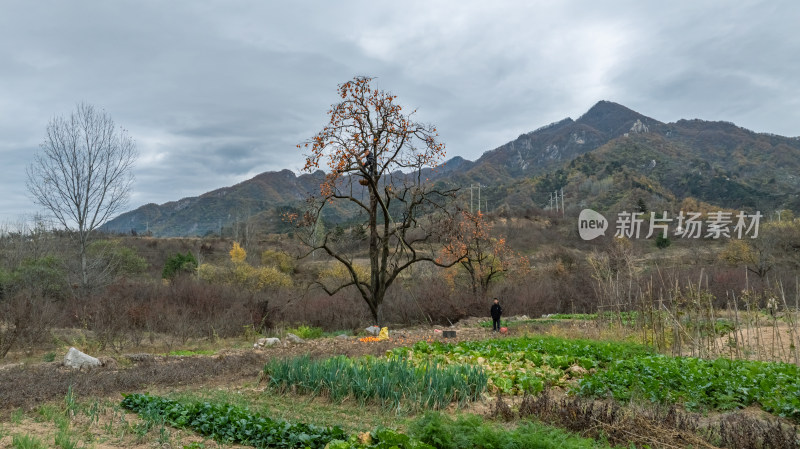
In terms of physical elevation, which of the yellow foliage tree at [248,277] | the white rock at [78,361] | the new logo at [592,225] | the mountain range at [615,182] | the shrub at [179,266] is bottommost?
the white rock at [78,361]

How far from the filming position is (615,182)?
81.8 meters

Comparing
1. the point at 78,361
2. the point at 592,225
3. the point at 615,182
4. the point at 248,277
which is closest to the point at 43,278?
the point at 248,277

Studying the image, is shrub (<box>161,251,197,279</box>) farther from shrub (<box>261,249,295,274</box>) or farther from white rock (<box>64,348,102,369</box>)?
white rock (<box>64,348,102,369</box>)

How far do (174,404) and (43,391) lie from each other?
261 cm

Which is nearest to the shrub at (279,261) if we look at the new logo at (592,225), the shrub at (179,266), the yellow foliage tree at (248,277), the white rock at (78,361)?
the yellow foliage tree at (248,277)

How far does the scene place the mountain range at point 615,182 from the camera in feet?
245

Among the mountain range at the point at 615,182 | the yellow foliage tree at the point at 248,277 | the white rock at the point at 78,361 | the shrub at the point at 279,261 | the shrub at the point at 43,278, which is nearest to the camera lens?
the white rock at the point at 78,361

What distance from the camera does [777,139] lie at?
14050cm

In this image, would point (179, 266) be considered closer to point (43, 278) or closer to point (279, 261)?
point (279, 261)

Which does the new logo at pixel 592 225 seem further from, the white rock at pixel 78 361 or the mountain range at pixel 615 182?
the white rock at pixel 78 361

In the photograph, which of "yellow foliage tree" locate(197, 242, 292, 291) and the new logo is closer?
"yellow foliage tree" locate(197, 242, 292, 291)

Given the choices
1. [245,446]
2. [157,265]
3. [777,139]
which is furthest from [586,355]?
[777,139]

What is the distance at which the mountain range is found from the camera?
74.6 metres

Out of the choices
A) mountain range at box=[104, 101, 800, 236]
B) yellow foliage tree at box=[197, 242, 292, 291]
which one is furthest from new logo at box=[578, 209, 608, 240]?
yellow foliage tree at box=[197, 242, 292, 291]
